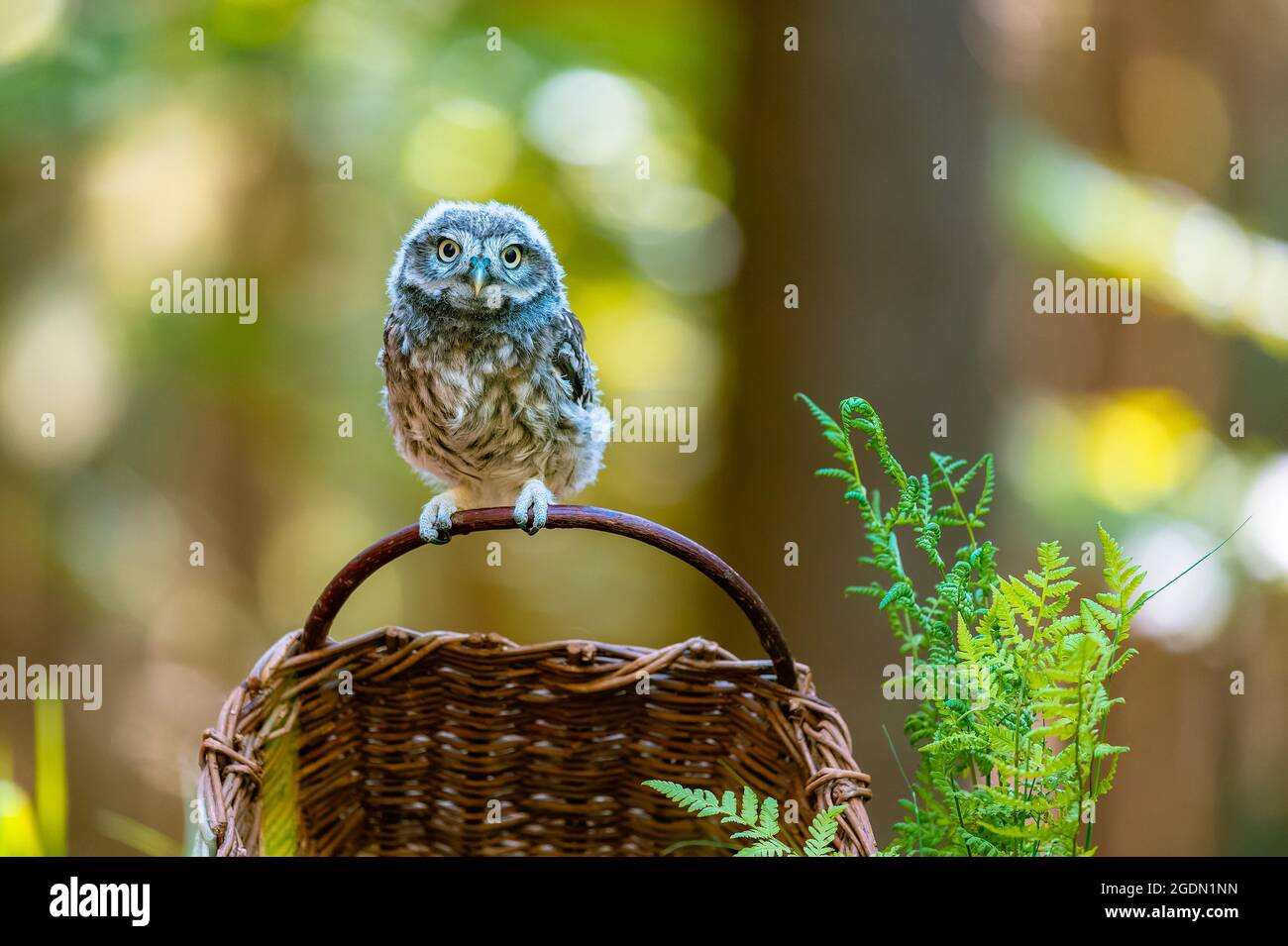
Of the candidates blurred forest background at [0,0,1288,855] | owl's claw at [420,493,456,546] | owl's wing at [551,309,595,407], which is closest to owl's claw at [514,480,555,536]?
owl's claw at [420,493,456,546]

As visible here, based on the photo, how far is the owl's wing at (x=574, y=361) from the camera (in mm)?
2156

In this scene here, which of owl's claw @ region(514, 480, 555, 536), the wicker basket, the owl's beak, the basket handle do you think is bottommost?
the wicker basket

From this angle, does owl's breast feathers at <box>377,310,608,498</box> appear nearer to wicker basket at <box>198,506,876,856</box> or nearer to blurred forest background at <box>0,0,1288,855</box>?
wicker basket at <box>198,506,876,856</box>

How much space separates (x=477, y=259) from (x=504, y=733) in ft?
3.18

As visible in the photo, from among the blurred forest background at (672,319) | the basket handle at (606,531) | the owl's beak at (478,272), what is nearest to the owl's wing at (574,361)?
the owl's beak at (478,272)

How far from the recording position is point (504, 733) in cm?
197

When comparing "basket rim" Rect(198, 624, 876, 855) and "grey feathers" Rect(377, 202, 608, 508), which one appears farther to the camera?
"grey feathers" Rect(377, 202, 608, 508)

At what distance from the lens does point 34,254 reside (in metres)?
3.96

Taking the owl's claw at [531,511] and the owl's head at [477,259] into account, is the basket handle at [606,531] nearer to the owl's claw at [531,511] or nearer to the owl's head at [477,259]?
the owl's claw at [531,511]

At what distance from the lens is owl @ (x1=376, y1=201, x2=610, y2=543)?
205 centimetres
